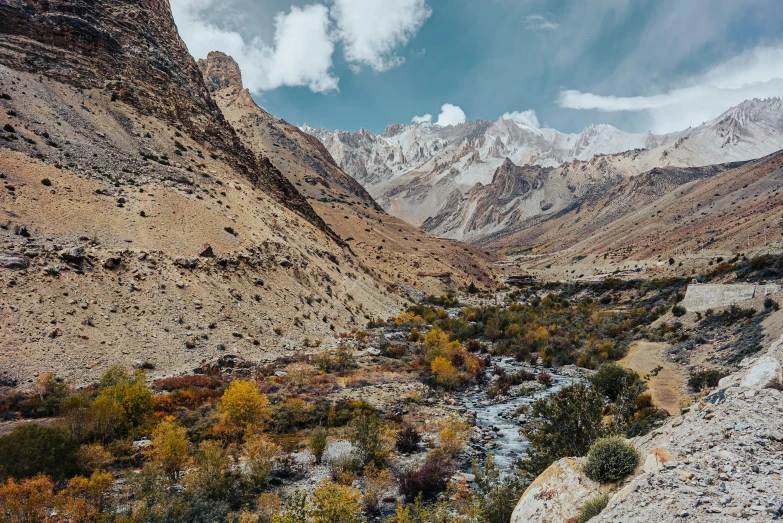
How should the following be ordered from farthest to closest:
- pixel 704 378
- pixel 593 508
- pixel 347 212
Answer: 1. pixel 347 212
2. pixel 704 378
3. pixel 593 508

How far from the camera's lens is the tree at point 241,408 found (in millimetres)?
14492

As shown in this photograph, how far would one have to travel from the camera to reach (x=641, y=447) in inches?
301

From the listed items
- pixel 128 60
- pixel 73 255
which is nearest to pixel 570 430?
pixel 73 255

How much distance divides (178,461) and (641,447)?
11.9 m

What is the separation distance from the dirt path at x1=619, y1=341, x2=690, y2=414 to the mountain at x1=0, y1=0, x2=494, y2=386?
65.3 feet

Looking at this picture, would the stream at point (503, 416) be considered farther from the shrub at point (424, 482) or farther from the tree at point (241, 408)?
the tree at point (241, 408)

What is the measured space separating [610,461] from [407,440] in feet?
29.6

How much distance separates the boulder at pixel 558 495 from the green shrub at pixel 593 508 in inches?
12.2

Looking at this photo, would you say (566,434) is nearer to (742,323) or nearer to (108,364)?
(108,364)

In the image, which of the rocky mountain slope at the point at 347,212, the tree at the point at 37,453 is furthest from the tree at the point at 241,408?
the rocky mountain slope at the point at 347,212

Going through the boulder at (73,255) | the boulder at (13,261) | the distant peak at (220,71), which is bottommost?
the boulder at (13,261)

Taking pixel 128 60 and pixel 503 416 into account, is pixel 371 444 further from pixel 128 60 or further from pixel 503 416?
pixel 128 60

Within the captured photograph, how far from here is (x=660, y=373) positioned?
21.6 metres

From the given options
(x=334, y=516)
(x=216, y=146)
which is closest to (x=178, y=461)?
(x=334, y=516)
